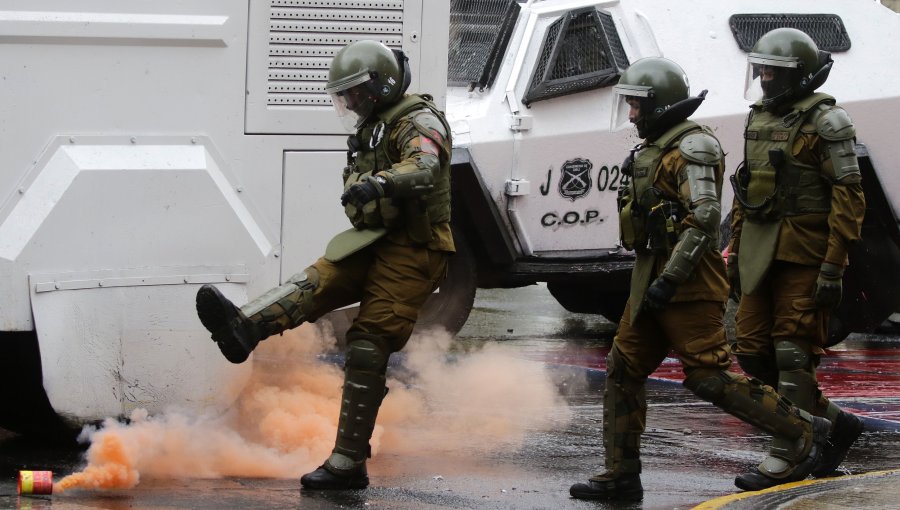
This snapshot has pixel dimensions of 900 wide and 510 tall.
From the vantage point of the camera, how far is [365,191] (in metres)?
5.89

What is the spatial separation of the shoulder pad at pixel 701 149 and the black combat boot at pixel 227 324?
5.88 feet

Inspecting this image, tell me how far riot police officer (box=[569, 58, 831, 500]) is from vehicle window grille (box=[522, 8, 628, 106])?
3.24m

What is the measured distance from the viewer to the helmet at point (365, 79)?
625 cm

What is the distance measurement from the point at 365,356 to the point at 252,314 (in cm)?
48

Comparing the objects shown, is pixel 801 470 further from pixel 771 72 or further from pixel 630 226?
pixel 771 72

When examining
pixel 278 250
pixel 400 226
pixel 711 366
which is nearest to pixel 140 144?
pixel 278 250

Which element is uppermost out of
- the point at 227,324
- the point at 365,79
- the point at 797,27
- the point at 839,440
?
the point at 797,27

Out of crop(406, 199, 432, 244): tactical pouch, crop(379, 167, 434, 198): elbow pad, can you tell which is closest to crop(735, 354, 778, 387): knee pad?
crop(406, 199, 432, 244): tactical pouch

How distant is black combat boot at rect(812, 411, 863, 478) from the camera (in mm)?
7074

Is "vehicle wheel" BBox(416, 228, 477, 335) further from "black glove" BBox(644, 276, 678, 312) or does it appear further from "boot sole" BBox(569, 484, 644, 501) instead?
"black glove" BBox(644, 276, 678, 312)

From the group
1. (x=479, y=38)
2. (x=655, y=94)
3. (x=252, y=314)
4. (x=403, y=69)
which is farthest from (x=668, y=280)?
(x=479, y=38)

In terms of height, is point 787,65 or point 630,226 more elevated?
point 787,65

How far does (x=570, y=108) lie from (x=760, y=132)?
Result: 2.72 m

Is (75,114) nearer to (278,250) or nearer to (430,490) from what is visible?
(278,250)
